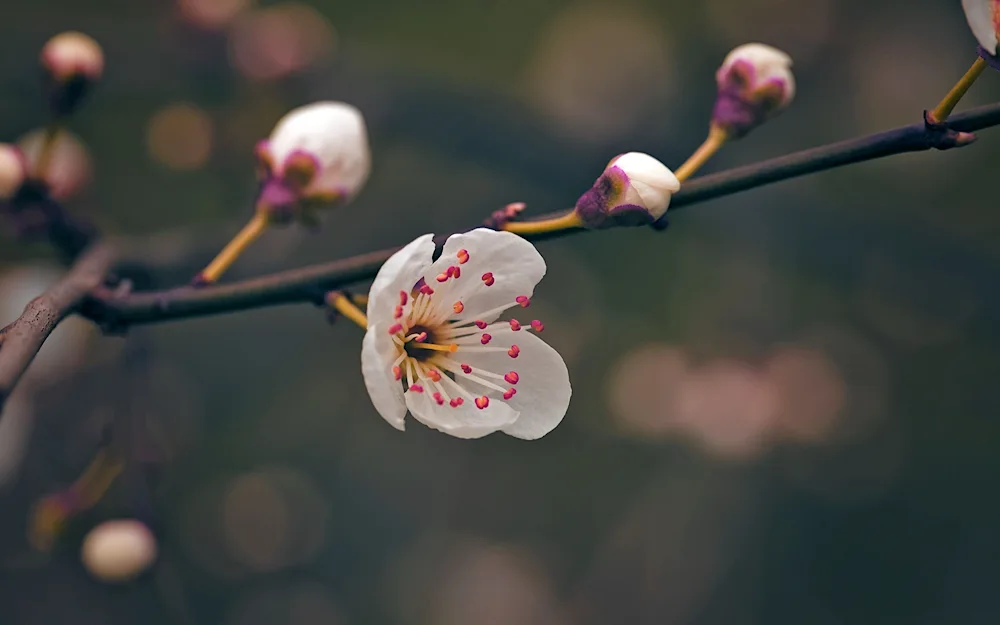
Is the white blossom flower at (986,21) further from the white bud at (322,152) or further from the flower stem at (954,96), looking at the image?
the white bud at (322,152)

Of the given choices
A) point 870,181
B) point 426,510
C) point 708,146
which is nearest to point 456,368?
point 708,146

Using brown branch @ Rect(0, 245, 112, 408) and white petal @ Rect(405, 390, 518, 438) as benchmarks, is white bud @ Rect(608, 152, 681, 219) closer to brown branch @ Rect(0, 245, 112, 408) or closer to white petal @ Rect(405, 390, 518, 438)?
white petal @ Rect(405, 390, 518, 438)

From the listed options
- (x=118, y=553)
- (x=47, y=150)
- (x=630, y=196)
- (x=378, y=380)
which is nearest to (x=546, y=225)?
(x=630, y=196)

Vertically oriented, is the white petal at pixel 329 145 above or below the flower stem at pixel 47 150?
above

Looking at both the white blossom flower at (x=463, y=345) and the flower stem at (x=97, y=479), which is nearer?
the white blossom flower at (x=463, y=345)

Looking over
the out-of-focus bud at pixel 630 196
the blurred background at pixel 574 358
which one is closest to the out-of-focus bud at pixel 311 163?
the out-of-focus bud at pixel 630 196

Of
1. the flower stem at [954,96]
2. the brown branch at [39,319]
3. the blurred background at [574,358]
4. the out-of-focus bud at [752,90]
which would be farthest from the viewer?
the blurred background at [574,358]

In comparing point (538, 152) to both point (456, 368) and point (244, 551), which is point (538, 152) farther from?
point (244, 551)
